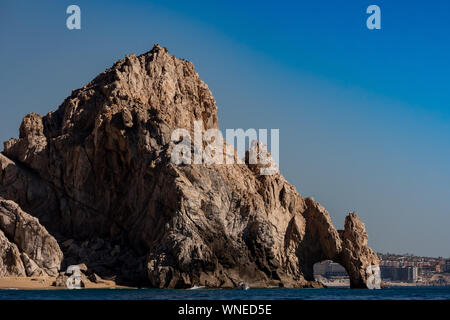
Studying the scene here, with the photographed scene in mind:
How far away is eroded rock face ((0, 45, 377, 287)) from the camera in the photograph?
300 feet

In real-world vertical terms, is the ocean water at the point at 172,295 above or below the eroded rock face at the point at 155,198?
below

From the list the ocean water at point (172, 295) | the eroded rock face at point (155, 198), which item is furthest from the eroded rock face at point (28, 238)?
the ocean water at point (172, 295)

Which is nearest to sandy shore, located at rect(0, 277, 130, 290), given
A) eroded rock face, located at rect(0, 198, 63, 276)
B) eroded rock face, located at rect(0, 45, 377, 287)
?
eroded rock face, located at rect(0, 198, 63, 276)

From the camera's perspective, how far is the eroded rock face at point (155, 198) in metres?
91.6

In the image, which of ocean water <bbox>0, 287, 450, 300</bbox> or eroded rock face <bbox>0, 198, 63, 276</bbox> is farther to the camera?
eroded rock face <bbox>0, 198, 63, 276</bbox>

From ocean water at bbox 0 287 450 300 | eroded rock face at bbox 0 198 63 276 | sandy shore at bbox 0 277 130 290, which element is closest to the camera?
ocean water at bbox 0 287 450 300

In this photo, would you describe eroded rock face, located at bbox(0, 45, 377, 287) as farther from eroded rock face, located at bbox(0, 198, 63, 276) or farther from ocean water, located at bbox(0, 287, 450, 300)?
ocean water, located at bbox(0, 287, 450, 300)

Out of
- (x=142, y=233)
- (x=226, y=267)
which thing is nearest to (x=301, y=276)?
(x=226, y=267)

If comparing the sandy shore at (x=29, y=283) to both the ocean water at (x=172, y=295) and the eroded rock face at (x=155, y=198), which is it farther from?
the eroded rock face at (x=155, y=198)

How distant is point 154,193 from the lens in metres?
96.3

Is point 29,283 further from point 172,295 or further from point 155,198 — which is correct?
point 172,295

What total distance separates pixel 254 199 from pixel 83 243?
24.9 metres

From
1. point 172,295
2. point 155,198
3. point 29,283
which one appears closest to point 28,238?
point 29,283
